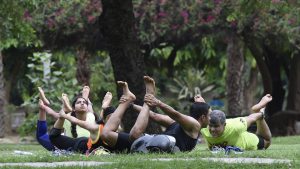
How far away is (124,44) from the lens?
16.7 m

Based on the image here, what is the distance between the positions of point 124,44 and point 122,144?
5.91m

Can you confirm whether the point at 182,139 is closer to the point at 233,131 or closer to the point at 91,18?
the point at 233,131

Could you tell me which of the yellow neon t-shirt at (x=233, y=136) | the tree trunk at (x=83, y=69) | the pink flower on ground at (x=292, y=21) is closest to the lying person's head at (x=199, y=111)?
the yellow neon t-shirt at (x=233, y=136)

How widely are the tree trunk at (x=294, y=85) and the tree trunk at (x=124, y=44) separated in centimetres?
1258

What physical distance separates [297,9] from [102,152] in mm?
9218

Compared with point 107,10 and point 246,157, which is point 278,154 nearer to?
point 246,157

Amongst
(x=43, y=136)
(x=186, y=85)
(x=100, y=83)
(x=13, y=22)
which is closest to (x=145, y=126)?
(x=43, y=136)

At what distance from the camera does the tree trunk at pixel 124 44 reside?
16.4 meters

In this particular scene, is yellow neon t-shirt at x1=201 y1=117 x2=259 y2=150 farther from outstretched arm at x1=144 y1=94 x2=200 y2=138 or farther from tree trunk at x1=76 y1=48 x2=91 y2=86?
tree trunk at x1=76 y1=48 x2=91 y2=86

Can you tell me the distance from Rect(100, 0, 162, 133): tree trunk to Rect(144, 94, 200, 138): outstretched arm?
5.66 metres

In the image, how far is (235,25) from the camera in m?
24.6

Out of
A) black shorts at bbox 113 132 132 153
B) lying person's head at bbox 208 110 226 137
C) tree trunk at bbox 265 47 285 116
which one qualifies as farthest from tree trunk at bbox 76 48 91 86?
black shorts at bbox 113 132 132 153

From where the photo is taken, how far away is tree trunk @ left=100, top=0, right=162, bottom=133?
16.4m

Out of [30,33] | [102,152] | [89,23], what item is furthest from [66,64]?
[102,152]
